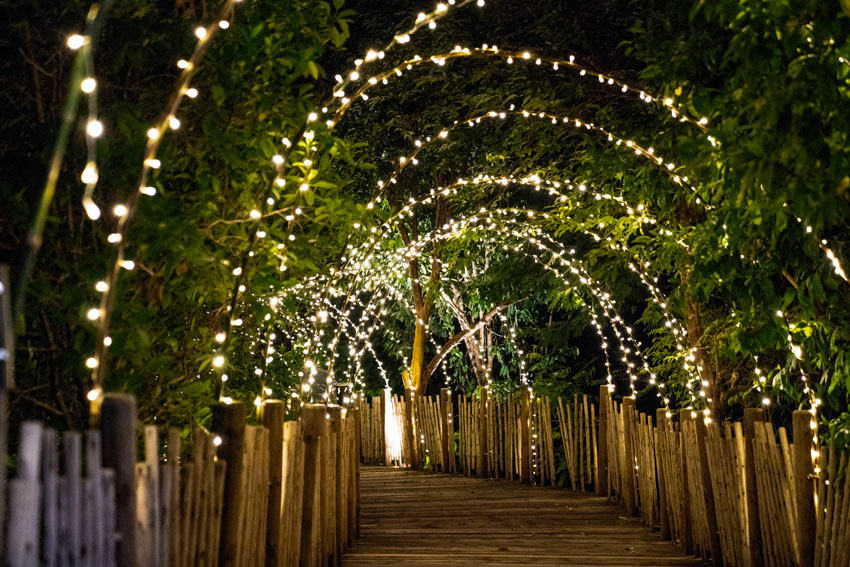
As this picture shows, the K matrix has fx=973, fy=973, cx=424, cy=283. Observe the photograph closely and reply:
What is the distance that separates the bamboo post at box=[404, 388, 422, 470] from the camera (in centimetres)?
1101

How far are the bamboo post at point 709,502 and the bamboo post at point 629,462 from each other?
1918mm

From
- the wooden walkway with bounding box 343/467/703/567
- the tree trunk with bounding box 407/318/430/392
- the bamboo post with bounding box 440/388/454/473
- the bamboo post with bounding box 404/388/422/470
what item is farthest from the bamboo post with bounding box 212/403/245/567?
the tree trunk with bounding box 407/318/430/392

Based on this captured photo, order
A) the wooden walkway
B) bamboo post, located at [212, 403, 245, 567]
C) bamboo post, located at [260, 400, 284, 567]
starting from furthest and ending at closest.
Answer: the wooden walkway, bamboo post, located at [260, 400, 284, 567], bamboo post, located at [212, 403, 245, 567]

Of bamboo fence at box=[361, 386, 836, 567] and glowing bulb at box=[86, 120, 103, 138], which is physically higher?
Result: glowing bulb at box=[86, 120, 103, 138]

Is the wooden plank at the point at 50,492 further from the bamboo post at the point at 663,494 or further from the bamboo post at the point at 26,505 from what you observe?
the bamboo post at the point at 663,494

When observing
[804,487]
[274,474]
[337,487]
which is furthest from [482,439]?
[274,474]

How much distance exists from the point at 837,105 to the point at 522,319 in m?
11.1

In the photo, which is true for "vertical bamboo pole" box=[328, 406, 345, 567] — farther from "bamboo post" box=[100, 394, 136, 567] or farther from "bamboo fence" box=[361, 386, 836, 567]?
"bamboo post" box=[100, 394, 136, 567]

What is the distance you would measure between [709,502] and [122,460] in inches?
143

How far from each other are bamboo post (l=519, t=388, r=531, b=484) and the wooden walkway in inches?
5.0

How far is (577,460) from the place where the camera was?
29.9 feet

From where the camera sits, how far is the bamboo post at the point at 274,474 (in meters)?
3.99

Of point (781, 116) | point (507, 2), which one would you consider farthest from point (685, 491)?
point (507, 2)

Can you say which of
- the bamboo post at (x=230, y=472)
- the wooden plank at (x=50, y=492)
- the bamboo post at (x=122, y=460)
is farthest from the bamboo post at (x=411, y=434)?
the wooden plank at (x=50, y=492)
